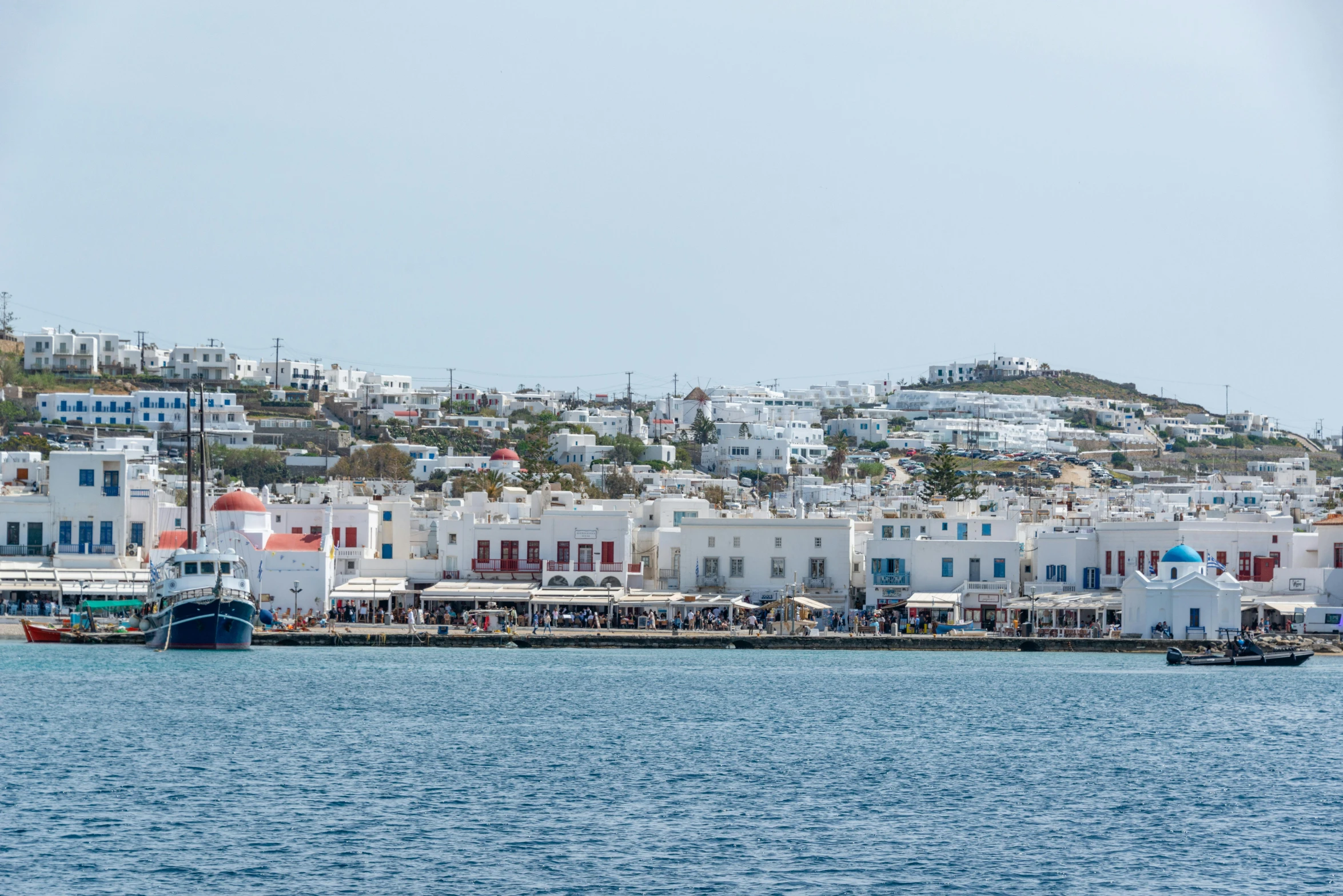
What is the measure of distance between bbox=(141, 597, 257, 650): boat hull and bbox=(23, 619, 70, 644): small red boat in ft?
13.9

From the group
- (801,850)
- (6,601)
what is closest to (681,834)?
(801,850)

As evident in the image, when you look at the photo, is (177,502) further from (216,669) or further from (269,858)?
(269,858)

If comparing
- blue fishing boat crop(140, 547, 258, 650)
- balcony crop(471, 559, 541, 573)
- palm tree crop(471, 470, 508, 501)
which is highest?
palm tree crop(471, 470, 508, 501)

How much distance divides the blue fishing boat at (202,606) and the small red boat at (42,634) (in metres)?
3.98

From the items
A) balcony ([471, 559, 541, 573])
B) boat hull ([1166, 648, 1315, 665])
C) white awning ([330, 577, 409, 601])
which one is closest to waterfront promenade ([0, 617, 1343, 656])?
white awning ([330, 577, 409, 601])

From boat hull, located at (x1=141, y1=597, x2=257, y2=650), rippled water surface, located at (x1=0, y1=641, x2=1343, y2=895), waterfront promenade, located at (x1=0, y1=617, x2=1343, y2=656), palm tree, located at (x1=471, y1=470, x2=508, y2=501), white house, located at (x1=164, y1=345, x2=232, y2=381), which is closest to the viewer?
rippled water surface, located at (x1=0, y1=641, x2=1343, y2=895)

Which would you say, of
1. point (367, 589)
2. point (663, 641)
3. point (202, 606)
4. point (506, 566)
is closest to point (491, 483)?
point (506, 566)

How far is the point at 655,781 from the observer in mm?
38219

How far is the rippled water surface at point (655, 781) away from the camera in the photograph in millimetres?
29375

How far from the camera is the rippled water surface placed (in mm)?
29375

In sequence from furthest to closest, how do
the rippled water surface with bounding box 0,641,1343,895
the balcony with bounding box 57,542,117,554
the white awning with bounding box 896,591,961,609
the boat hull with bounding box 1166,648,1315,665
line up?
the balcony with bounding box 57,542,117,554
the white awning with bounding box 896,591,961,609
the boat hull with bounding box 1166,648,1315,665
the rippled water surface with bounding box 0,641,1343,895

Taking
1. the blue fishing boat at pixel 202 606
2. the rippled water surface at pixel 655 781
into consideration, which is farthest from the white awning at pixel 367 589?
the rippled water surface at pixel 655 781

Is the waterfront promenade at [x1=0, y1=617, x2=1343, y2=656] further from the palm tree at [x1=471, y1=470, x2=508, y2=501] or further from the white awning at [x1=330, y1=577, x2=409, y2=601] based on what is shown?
the palm tree at [x1=471, y1=470, x2=508, y2=501]

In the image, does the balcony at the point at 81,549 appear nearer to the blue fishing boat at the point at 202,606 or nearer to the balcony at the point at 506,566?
the blue fishing boat at the point at 202,606
